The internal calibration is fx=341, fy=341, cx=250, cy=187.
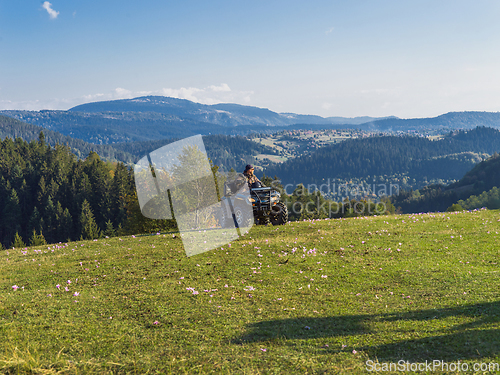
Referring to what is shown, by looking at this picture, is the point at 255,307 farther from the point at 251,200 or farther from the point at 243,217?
→ the point at 243,217

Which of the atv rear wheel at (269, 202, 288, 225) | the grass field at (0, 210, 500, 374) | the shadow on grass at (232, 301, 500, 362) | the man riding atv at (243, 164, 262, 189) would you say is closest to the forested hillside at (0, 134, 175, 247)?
the atv rear wheel at (269, 202, 288, 225)

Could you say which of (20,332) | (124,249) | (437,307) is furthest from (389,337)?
(124,249)

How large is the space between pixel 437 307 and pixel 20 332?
10.5 metres

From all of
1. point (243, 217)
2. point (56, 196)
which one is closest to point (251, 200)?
point (243, 217)

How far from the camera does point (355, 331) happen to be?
805cm

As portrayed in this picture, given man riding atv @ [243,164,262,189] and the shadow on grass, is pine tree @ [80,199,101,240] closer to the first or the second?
man riding atv @ [243,164,262,189]

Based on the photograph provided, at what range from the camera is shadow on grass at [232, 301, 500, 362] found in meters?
6.86

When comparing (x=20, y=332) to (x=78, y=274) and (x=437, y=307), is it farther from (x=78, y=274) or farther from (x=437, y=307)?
(x=437, y=307)

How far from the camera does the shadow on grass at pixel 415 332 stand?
6.86 meters

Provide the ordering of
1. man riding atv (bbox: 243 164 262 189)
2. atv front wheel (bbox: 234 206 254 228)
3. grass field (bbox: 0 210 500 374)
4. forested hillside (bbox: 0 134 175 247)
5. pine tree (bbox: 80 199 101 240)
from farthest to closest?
1. forested hillside (bbox: 0 134 175 247)
2. pine tree (bbox: 80 199 101 240)
3. atv front wheel (bbox: 234 206 254 228)
4. man riding atv (bbox: 243 164 262 189)
5. grass field (bbox: 0 210 500 374)

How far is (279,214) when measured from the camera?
22.1m

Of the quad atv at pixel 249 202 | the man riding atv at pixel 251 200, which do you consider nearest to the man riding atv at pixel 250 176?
the man riding atv at pixel 251 200

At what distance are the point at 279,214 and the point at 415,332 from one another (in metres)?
14.4

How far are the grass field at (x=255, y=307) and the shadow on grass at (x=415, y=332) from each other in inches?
1.0
